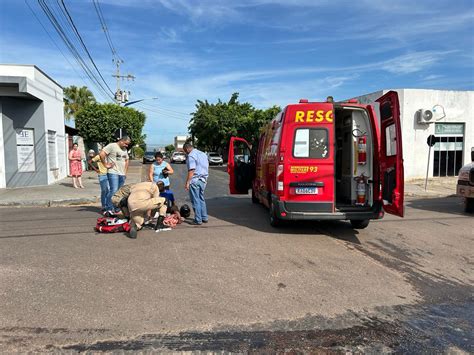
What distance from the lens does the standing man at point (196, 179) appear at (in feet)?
24.9

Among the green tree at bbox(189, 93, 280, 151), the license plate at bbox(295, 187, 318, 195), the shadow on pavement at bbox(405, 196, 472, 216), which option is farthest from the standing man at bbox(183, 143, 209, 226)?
the green tree at bbox(189, 93, 280, 151)

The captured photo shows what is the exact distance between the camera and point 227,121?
40562mm

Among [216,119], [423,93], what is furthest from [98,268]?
[216,119]

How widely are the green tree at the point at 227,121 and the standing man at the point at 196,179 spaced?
29.0 meters

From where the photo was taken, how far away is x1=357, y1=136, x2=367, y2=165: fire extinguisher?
6836 millimetres

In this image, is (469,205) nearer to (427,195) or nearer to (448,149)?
(427,195)

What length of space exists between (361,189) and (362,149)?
722 millimetres

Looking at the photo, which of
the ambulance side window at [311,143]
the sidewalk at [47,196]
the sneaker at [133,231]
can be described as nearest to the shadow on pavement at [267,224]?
the ambulance side window at [311,143]

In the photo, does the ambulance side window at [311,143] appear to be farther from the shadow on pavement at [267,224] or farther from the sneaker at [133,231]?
the sneaker at [133,231]

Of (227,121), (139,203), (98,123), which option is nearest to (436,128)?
(139,203)

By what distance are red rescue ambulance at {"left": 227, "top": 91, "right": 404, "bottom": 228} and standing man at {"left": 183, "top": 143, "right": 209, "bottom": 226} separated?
1.55 metres

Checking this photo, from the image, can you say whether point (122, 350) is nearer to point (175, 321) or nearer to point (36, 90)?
point (175, 321)

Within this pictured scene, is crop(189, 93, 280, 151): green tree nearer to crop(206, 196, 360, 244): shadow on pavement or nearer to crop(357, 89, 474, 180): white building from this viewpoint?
crop(357, 89, 474, 180): white building

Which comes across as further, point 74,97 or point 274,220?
point 74,97
